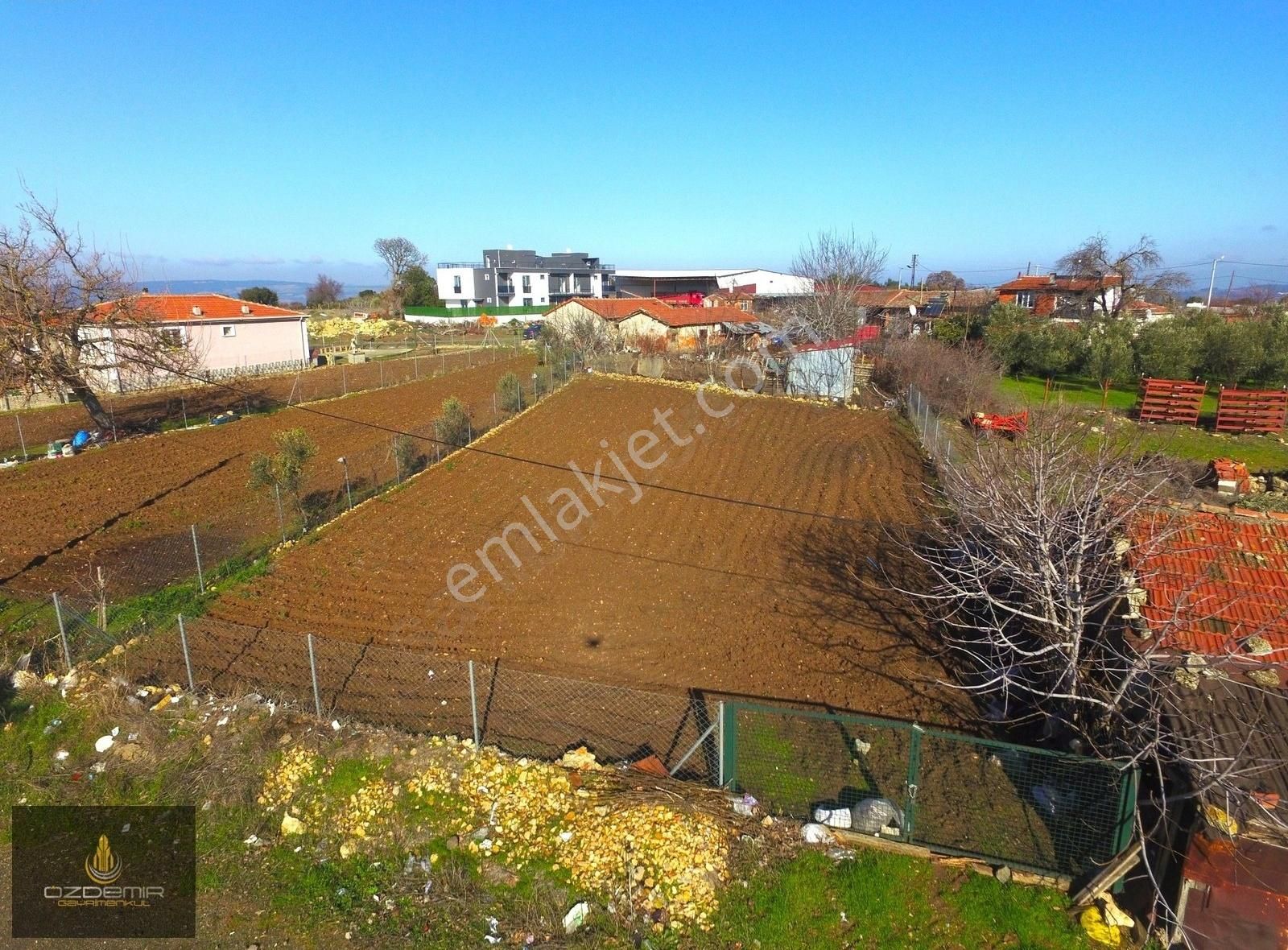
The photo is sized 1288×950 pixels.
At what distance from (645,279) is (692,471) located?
5671 cm

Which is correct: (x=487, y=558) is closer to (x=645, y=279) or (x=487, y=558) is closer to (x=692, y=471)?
(x=692, y=471)

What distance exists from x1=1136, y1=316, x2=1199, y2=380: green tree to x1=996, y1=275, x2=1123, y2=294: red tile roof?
15969 mm

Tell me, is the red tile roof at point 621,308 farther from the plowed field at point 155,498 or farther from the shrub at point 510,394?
the plowed field at point 155,498

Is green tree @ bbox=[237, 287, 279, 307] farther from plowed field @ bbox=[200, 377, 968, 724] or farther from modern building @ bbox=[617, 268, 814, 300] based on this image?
plowed field @ bbox=[200, 377, 968, 724]

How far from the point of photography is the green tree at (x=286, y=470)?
494 inches

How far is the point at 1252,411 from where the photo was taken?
850 inches

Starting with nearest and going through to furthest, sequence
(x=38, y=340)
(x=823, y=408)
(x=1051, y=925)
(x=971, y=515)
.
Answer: (x=1051, y=925), (x=971, y=515), (x=38, y=340), (x=823, y=408)

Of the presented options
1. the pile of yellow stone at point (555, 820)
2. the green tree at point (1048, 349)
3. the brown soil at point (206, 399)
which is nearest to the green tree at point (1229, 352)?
the green tree at point (1048, 349)

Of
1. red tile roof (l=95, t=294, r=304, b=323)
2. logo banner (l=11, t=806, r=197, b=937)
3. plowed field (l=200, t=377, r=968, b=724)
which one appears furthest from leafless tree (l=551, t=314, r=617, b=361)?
logo banner (l=11, t=806, r=197, b=937)

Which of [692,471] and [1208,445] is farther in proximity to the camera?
[1208,445]

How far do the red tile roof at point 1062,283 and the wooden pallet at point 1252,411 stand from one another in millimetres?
21505

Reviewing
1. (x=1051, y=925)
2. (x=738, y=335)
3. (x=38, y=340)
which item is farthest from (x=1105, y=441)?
(x=738, y=335)

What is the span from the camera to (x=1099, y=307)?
42688mm

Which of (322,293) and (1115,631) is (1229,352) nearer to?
(1115,631)
